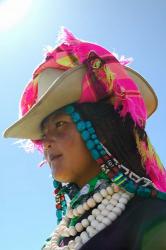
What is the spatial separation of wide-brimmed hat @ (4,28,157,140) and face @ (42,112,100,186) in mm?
158

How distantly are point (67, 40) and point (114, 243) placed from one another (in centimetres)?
146

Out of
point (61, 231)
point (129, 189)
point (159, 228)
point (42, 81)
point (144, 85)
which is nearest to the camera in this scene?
point (159, 228)

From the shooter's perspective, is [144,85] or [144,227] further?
[144,85]

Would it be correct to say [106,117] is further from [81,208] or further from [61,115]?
[81,208]

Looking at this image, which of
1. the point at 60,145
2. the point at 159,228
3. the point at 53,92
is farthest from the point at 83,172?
the point at 159,228

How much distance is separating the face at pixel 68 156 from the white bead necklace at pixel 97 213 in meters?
0.21

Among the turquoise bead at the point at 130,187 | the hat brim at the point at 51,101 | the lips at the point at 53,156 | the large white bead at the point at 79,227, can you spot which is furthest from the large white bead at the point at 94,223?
the hat brim at the point at 51,101

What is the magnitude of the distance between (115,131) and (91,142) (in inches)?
6.8

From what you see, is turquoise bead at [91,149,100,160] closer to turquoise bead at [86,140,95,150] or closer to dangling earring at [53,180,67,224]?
turquoise bead at [86,140,95,150]

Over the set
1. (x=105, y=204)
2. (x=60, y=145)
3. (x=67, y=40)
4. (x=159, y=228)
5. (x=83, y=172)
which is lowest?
(x=159, y=228)

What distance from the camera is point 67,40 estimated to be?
3549 millimetres

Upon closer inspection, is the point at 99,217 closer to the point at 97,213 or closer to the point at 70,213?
the point at 97,213

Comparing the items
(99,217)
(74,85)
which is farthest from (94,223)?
(74,85)

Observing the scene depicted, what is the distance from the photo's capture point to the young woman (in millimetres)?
2908
